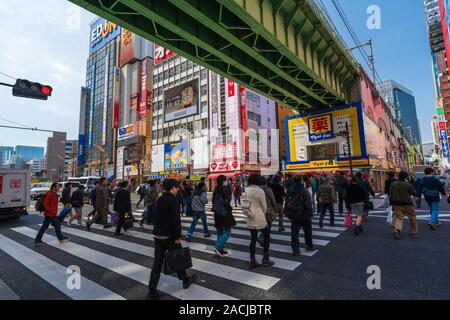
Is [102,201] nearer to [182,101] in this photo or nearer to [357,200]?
[357,200]

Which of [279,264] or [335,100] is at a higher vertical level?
[335,100]

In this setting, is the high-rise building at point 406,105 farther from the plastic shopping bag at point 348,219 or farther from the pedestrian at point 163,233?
the pedestrian at point 163,233

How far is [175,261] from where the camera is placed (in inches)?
133

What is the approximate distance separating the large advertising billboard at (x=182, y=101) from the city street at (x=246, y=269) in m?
41.0

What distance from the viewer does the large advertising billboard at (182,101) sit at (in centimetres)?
4581

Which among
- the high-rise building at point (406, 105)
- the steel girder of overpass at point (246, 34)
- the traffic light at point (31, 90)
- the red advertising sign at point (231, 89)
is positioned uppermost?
the high-rise building at point (406, 105)

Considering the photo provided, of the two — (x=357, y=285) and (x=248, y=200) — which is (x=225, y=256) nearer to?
(x=248, y=200)

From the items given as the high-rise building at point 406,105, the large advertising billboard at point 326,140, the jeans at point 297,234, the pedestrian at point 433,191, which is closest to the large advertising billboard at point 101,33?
the large advertising billboard at point 326,140

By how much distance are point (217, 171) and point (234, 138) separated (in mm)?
6451

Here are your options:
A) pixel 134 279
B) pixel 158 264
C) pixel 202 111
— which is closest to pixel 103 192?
pixel 134 279

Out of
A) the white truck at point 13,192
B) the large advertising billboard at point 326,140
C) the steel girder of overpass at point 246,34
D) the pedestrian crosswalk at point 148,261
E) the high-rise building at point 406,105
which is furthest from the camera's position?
the high-rise building at point 406,105
